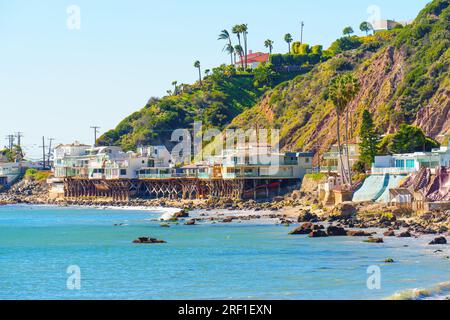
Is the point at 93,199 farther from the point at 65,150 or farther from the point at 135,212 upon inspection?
the point at 135,212

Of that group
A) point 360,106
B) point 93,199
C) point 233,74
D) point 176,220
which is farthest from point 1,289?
point 233,74

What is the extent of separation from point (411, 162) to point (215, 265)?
39504 mm

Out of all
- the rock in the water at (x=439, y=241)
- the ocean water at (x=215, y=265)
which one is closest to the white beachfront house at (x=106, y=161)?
the ocean water at (x=215, y=265)

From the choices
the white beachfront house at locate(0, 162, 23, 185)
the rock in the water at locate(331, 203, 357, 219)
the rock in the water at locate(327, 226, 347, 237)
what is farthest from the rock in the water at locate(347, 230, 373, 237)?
the white beachfront house at locate(0, 162, 23, 185)

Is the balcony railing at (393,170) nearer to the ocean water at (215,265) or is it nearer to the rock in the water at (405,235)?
the ocean water at (215,265)

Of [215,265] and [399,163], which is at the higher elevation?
[399,163]

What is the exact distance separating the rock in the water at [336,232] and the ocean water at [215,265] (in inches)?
92.7

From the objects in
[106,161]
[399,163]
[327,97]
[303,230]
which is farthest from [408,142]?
[106,161]

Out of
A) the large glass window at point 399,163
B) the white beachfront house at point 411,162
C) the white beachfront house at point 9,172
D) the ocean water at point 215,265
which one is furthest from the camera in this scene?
the white beachfront house at point 9,172

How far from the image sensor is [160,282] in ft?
162

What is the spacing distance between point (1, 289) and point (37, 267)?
10.9m

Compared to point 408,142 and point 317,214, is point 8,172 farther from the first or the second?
point 317,214

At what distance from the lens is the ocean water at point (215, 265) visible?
1761 inches

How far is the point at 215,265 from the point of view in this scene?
186 ft
